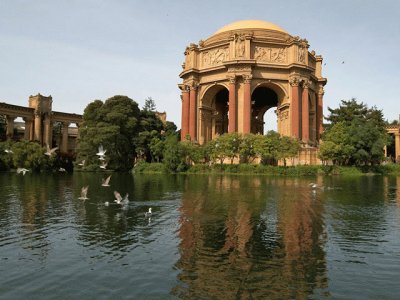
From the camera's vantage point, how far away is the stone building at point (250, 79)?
63438mm

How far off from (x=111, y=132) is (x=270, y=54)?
28923 mm

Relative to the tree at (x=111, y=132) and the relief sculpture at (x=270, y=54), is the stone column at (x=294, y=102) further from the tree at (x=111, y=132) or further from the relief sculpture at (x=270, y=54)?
the tree at (x=111, y=132)

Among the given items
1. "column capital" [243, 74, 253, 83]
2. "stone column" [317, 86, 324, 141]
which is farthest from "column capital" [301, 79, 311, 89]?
"stone column" [317, 86, 324, 141]

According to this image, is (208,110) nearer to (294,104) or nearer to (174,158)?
(294,104)

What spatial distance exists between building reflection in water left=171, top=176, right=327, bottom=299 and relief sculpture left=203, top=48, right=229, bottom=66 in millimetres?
51149

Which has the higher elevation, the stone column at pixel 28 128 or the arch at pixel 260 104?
the arch at pixel 260 104

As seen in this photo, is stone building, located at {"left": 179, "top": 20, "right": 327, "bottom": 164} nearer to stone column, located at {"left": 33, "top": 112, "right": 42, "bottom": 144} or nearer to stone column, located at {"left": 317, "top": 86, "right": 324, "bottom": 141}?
stone column, located at {"left": 317, "top": 86, "right": 324, "bottom": 141}

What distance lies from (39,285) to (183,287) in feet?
9.68

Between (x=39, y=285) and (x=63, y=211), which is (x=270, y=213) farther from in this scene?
(x=39, y=285)

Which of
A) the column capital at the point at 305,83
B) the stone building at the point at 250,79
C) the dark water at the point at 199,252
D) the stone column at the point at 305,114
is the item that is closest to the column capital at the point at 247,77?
the stone building at the point at 250,79

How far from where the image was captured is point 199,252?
10492 mm

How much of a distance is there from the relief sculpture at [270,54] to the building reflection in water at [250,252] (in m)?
49.7

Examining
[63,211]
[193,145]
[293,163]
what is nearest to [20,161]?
[193,145]

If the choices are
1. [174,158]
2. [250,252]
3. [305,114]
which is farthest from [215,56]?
[250,252]
